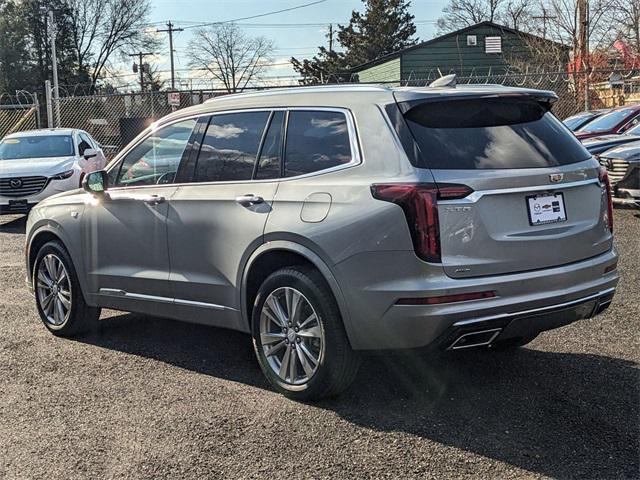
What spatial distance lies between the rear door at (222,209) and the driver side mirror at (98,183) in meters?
Answer: 0.88

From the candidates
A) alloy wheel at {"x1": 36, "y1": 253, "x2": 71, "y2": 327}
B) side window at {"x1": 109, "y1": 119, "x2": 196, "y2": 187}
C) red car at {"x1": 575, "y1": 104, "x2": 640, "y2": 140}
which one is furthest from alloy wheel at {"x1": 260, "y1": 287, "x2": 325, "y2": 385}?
red car at {"x1": 575, "y1": 104, "x2": 640, "y2": 140}

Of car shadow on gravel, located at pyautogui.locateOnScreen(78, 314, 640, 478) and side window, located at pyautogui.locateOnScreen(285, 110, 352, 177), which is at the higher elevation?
side window, located at pyautogui.locateOnScreen(285, 110, 352, 177)

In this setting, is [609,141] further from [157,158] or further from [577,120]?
[157,158]

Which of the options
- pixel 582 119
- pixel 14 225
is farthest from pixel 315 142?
pixel 582 119

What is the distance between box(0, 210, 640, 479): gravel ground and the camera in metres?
3.44

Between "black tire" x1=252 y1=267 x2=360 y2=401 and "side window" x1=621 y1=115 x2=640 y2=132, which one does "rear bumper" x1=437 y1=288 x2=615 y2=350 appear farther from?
"side window" x1=621 y1=115 x2=640 y2=132

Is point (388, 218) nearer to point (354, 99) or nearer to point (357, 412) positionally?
point (354, 99)

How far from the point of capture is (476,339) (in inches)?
146

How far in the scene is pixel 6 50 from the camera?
52.0 m

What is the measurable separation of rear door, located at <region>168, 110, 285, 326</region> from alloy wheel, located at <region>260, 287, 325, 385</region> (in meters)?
0.30

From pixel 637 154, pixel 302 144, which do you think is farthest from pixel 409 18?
pixel 302 144

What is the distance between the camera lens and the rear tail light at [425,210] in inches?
141

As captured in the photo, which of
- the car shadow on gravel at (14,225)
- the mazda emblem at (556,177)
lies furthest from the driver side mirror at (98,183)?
the car shadow on gravel at (14,225)

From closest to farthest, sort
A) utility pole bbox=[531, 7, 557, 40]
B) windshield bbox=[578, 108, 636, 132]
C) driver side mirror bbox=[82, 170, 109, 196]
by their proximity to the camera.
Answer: driver side mirror bbox=[82, 170, 109, 196] < windshield bbox=[578, 108, 636, 132] < utility pole bbox=[531, 7, 557, 40]
